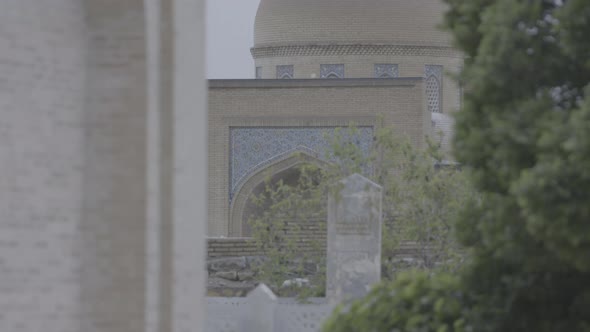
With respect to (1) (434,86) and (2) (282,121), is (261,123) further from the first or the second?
(1) (434,86)

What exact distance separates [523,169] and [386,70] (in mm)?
19900

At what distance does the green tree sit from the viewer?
4.52 m

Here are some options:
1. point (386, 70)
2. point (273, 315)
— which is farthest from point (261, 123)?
point (273, 315)

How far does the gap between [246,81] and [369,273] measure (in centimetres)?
1086

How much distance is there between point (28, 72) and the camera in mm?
5359

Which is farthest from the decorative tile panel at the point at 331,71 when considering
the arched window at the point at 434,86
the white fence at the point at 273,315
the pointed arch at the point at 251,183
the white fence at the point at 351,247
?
the white fence at the point at 273,315

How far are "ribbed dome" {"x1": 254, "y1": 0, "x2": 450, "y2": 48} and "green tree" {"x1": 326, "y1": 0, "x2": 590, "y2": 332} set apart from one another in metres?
19.0

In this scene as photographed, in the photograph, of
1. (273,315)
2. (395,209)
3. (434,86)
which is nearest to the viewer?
(273,315)

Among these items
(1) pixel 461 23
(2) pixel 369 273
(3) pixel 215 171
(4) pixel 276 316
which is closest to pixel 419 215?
(2) pixel 369 273

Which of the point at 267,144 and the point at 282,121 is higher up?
the point at 282,121

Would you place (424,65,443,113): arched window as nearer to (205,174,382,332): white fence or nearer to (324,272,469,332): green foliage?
(205,174,382,332): white fence

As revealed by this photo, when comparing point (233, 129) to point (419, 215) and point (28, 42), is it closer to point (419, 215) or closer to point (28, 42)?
point (419, 215)

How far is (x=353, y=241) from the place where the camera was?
905 centimetres

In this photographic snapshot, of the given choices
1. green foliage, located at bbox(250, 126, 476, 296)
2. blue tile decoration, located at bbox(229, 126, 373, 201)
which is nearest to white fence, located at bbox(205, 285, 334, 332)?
green foliage, located at bbox(250, 126, 476, 296)
